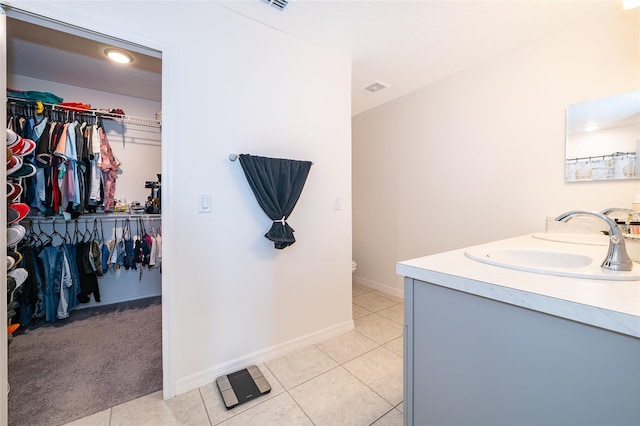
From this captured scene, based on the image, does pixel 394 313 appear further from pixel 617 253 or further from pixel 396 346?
pixel 617 253

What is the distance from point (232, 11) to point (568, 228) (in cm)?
265

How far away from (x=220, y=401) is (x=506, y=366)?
1430 mm

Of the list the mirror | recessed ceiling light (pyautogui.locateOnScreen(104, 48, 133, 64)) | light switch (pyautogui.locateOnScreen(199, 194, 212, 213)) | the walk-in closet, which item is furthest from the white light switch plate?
the mirror

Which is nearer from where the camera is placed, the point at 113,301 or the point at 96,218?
the point at 96,218

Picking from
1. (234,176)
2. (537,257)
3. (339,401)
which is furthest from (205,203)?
(537,257)

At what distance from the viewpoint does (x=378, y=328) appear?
7.26ft

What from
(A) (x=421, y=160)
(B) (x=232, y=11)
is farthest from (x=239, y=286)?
(A) (x=421, y=160)

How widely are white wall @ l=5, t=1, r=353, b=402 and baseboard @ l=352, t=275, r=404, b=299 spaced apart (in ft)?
3.60

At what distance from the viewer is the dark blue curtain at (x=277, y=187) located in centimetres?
164

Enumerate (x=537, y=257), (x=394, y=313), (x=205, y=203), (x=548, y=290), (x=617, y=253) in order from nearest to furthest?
(x=548, y=290)
(x=617, y=253)
(x=537, y=257)
(x=205, y=203)
(x=394, y=313)

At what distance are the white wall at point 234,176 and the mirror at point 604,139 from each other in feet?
5.30

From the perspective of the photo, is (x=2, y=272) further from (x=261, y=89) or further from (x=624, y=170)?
(x=624, y=170)

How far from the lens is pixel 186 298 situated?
1497mm

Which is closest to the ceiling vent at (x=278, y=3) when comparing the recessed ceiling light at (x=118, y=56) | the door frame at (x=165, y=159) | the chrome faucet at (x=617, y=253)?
the door frame at (x=165, y=159)
